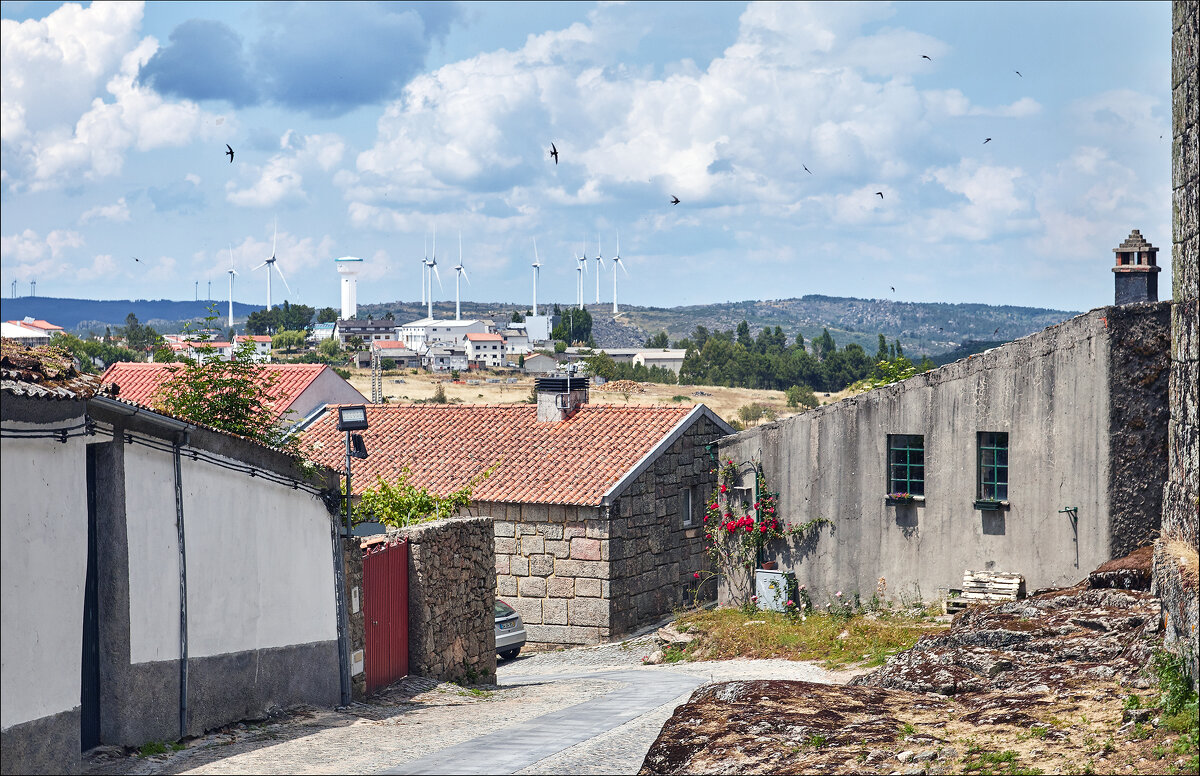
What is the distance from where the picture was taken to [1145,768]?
701cm

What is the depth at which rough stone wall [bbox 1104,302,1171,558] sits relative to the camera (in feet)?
55.0

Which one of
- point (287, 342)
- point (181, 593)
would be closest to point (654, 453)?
point (181, 593)

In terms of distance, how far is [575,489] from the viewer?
23.5 metres

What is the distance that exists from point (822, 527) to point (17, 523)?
15.0 metres

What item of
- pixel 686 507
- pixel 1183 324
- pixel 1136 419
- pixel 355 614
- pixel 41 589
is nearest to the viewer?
pixel 41 589

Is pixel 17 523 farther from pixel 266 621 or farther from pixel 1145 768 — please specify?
pixel 1145 768

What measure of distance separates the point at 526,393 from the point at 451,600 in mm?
75441

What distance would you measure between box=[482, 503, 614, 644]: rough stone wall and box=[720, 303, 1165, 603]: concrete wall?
3790mm

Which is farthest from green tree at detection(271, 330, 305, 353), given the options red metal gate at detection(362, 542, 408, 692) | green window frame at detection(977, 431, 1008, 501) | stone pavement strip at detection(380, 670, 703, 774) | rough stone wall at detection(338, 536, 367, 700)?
rough stone wall at detection(338, 536, 367, 700)

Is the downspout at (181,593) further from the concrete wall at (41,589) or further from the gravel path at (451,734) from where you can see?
the concrete wall at (41,589)

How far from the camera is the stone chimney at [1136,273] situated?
1717 centimetres

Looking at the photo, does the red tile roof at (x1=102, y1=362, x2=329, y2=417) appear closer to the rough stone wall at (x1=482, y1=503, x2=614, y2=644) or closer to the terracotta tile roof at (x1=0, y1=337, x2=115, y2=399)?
the rough stone wall at (x1=482, y1=503, x2=614, y2=644)

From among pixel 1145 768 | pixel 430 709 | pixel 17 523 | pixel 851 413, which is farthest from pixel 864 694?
pixel 851 413

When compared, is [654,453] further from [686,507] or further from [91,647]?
[91,647]
